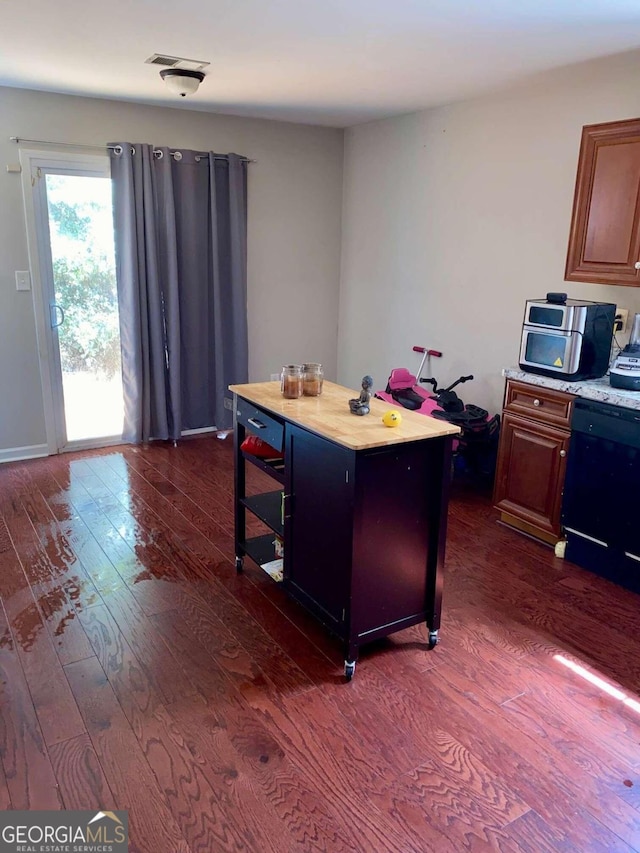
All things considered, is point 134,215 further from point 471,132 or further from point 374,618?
point 374,618

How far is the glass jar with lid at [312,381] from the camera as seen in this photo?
276cm

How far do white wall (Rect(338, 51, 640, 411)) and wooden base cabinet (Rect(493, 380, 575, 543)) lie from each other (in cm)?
70

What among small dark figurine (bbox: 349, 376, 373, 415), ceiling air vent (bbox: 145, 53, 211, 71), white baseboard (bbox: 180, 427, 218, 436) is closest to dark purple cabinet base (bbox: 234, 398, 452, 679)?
small dark figurine (bbox: 349, 376, 373, 415)

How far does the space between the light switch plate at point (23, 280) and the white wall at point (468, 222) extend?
2667 mm

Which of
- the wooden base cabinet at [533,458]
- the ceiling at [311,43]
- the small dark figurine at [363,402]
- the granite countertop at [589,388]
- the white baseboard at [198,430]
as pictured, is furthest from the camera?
the white baseboard at [198,430]

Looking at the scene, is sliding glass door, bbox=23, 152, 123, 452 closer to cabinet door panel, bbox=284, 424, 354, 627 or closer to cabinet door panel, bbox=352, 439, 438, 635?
cabinet door panel, bbox=284, 424, 354, 627

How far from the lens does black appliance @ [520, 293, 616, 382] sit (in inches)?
125

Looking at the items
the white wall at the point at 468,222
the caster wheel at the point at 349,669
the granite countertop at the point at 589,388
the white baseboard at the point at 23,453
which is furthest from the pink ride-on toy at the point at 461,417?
the white baseboard at the point at 23,453

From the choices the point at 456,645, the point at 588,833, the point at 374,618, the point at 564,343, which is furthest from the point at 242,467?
the point at 588,833

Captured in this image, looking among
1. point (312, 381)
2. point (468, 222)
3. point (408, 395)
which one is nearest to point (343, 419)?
point (312, 381)

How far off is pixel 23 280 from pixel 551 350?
3552 millimetres

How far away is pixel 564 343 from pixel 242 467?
5.77 feet

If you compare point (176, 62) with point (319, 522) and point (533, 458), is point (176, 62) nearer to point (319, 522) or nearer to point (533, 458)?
point (319, 522)

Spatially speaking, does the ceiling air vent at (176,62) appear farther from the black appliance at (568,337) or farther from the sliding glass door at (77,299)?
the black appliance at (568,337)
